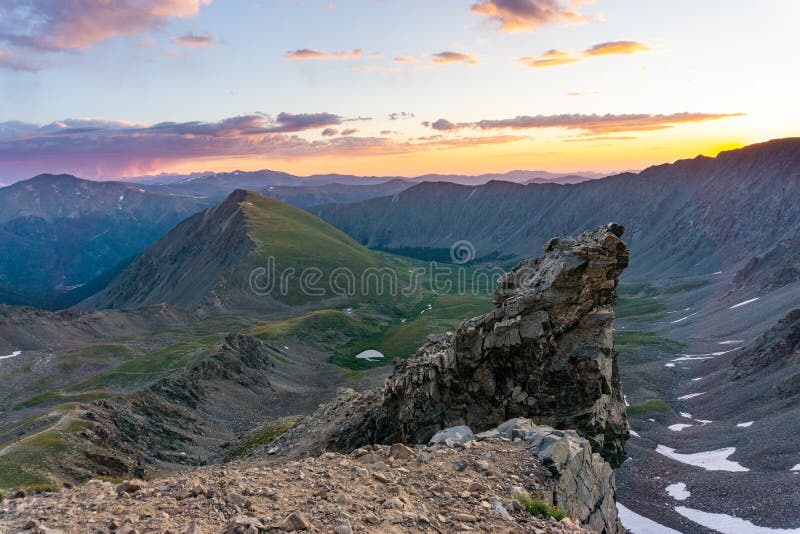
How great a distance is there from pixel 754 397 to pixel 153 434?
3805 inches

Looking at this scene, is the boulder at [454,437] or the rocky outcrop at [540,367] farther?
the rocky outcrop at [540,367]

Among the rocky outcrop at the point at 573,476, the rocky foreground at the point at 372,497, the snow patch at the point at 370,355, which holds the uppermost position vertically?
the rocky foreground at the point at 372,497

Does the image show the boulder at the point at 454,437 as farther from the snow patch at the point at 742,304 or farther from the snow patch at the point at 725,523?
the snow patch at the point at 742,304

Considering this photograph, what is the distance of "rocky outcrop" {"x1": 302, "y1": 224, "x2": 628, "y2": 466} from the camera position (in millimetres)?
35469

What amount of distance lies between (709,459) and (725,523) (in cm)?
2072

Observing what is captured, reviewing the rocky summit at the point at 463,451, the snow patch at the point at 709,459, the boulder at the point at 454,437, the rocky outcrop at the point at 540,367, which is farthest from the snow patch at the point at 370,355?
the boulder at the point at 454,437

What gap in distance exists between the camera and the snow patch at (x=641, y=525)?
52.8 meters

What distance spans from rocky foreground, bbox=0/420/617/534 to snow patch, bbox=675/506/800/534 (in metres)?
37.6

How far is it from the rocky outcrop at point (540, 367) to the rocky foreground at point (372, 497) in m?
11.1

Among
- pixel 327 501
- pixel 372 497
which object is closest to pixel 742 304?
pixel 372 497

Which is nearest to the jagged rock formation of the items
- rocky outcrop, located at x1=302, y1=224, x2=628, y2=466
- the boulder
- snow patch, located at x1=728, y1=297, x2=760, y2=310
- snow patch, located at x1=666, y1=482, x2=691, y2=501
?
the boulder

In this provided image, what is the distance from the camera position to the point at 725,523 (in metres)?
53.5

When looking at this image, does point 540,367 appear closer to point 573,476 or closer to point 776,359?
point 573,476

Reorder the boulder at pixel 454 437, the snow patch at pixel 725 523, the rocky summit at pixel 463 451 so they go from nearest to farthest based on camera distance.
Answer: the rocky summit at pixel 463 451
the boulder at pixel 454 437
the snow patch at pixel 725 523
